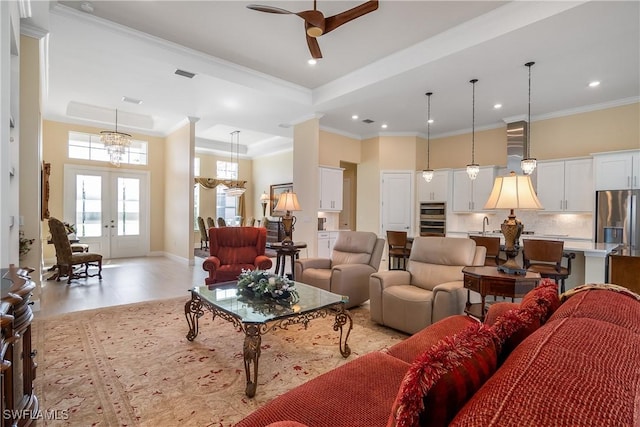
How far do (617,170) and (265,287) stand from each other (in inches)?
236

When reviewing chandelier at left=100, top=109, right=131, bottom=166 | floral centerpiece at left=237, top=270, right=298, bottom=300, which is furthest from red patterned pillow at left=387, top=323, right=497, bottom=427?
chandelier at left=100, top=109, right=131, bottom=166

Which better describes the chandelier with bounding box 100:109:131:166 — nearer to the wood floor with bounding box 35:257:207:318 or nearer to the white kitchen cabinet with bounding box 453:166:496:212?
the wood floor with bounding box 35:257:207:318

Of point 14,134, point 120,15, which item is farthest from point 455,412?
point 120,15

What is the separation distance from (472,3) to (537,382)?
12.8 feet

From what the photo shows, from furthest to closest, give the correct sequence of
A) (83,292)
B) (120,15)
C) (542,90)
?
(542,90)
(83,292)
(120,15)

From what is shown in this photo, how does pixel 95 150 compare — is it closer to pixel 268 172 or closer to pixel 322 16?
pixel 268 172

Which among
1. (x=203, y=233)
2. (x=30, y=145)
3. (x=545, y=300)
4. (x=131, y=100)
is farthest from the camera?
(x=203, y=233)

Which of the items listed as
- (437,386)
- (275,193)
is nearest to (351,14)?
(437,386)

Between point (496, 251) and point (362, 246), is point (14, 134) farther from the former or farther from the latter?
point (496, 251)

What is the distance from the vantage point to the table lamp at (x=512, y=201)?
2.64m

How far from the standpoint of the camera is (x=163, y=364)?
253cm

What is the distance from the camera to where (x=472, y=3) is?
3299 mm

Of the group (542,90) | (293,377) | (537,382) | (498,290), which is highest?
(542,90)

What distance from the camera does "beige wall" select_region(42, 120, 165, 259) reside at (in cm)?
714
